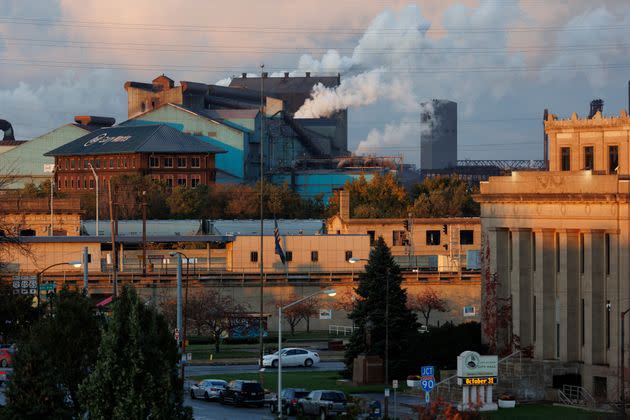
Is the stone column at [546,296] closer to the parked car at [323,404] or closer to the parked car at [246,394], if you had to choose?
the parked car at [323,404]

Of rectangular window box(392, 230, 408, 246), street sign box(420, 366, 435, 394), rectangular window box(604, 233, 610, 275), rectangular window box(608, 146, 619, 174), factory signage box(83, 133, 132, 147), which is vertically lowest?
street sign box(420, 366, 435, 394)

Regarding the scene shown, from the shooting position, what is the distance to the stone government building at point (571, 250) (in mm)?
65562

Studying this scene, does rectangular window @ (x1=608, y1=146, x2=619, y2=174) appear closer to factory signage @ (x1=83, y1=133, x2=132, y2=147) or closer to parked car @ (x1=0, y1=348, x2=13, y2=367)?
parked car @ (x1=0, y1=348, x2=13, y2=367)

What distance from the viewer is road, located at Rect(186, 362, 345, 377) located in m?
79.4

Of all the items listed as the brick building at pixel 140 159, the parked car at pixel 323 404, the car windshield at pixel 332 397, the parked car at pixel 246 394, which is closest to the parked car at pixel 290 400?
the parked car at pixel 323 404

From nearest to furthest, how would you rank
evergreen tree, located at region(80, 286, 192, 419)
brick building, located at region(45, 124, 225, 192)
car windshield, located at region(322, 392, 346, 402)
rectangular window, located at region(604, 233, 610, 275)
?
1. evergreen tree, located at region(80, 286, 192, 419)
2. car windshield, located at region(322, 392, 346, 402)
3. rectangular window, located at region(604, 233, 610, 275)
4. brick building, located at region(45, 124, 225, 192)

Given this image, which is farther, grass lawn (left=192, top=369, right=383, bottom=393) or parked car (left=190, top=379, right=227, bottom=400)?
grass lawn (left=192, top=369, right=383, bottom=393)

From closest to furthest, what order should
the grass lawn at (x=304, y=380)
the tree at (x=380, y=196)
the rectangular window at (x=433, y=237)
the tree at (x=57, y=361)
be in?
the tree at (x=57, y=361)
the grass lawn at (x=304, y=380)
the rectangular window at (x=433, y=237)
the tree at (x=380, y=196)

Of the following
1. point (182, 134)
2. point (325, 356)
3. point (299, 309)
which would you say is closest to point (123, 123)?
point (182, 134)

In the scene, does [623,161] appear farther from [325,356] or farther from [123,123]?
[123,123]

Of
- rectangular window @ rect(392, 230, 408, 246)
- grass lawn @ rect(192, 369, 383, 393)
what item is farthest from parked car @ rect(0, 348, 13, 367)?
rectangular window @ rect(392, 230, 408, 246)

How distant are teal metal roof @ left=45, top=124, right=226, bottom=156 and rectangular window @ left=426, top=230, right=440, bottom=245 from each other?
180 feet

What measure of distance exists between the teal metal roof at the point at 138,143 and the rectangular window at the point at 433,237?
55.0m

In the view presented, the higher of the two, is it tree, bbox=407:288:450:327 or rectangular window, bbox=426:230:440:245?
rectangular window, bbox=426:230:440:245
